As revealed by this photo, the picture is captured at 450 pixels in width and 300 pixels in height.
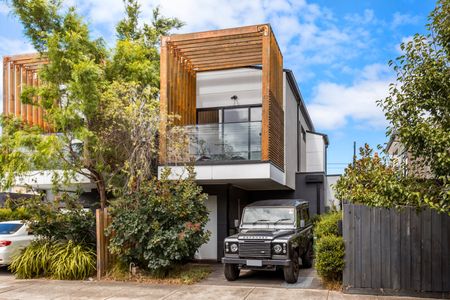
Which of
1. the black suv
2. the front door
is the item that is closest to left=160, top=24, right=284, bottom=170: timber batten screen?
the black suv

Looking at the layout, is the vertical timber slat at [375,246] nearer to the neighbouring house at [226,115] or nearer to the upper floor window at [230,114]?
the neighbouring house at [226,115]

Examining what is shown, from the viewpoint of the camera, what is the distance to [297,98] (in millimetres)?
18484

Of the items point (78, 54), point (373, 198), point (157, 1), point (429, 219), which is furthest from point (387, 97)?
point (157, 1)

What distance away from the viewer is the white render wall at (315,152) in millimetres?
23133

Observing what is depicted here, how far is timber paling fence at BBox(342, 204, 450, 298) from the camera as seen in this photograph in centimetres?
825

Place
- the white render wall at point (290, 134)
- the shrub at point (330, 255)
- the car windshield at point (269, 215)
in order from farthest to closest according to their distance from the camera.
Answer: the white render wall at point (290, 134) < the car windshield at point (269, 215) < the shrub at point (330, 255)

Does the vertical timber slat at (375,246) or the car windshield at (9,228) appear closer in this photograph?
the vertical timber slat at (375,246)

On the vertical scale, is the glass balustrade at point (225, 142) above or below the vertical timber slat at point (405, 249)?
above

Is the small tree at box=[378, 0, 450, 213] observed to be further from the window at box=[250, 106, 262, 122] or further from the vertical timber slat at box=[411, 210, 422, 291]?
the window at box=[250, 106, 262, 122]

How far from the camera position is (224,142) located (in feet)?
40.4

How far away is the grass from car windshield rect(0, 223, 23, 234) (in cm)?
348

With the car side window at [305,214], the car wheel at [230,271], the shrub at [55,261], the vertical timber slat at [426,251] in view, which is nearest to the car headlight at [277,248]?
the car wheel at [230,271]

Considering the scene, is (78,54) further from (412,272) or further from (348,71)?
(412,272)

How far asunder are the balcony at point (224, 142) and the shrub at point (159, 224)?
5.09ft
